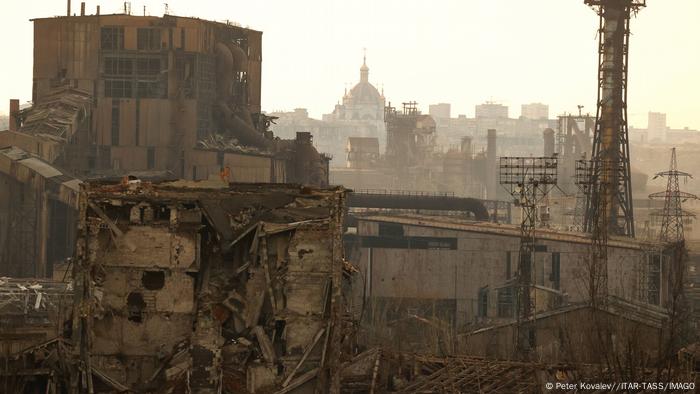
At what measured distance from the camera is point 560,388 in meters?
26.6

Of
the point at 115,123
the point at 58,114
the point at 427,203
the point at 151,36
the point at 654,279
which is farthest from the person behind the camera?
the point at 427,203

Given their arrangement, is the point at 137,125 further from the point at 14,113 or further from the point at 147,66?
the point at 14,113

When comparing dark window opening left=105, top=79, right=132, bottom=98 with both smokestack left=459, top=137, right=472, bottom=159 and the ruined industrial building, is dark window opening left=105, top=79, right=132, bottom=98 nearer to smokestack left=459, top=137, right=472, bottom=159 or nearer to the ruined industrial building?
the ruined industrial building

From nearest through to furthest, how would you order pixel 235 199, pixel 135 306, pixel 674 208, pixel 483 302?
pixel 135 306, pixel 235 199, pixel 483 302, pixel 674 208

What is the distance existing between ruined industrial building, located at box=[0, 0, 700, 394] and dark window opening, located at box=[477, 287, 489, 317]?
153 millimetres

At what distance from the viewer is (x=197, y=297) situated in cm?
2291

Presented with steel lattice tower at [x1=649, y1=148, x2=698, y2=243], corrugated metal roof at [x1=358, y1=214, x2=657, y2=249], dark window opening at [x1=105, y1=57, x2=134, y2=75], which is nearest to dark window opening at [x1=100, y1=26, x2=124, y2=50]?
dark window opening at [x1=105, y1=57, x2=134, y2=75]

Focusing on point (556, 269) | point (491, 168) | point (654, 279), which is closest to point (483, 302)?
point (556, 269)

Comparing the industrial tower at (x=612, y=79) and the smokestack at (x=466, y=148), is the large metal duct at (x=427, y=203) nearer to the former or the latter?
the industrial tower at (x=612, y=79)

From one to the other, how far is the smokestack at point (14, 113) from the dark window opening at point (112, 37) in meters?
3.77

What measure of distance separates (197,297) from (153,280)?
70 centimetres

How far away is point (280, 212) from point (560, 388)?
6415 mm

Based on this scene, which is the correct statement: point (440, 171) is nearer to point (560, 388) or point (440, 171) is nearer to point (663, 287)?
point (663, 287)

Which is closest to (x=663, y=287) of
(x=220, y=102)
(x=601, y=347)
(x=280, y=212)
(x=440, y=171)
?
(x=220, y=102)
